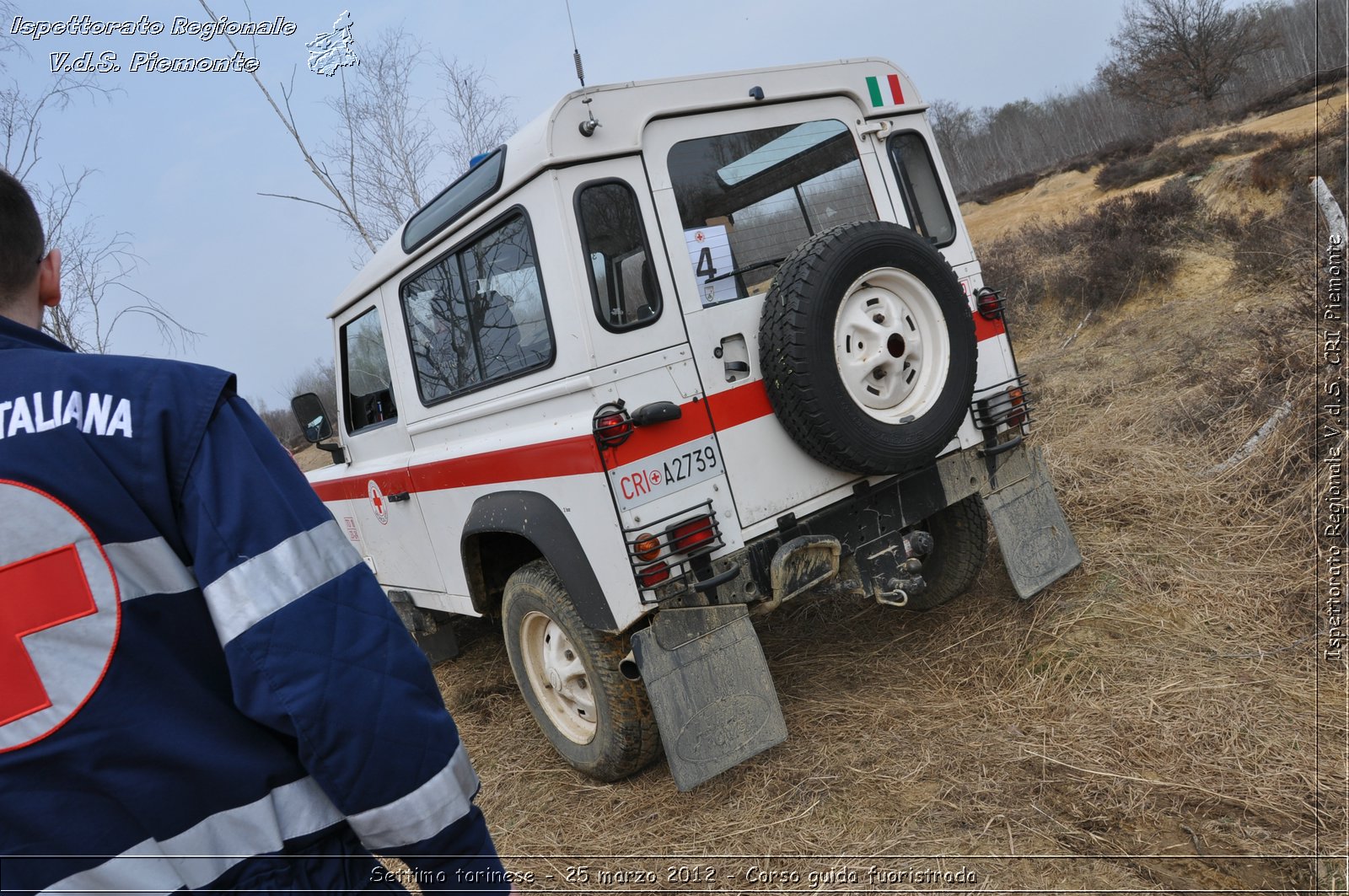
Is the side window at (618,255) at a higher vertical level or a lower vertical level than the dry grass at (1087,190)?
lower

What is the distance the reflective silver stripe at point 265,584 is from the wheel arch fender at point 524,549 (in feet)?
6.11

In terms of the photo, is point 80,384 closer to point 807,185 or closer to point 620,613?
point 620,613

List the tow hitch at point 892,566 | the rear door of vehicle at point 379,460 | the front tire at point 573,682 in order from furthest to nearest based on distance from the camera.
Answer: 1. the rear door of vehicle at point 379,460
2. the tow hitch at point 892,566
3. the front tire at point 573,682

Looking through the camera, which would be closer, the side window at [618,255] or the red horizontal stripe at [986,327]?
the side window at [618,255]

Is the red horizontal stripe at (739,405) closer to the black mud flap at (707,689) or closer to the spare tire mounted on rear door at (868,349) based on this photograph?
the spare tire mounted on rear door at (868,349)

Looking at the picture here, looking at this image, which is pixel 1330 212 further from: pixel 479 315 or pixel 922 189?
pixel 479 315

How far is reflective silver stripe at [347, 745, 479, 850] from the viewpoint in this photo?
48.4 inches

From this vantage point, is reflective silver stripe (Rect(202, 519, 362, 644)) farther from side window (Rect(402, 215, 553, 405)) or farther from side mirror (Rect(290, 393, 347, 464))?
side mirror (Rect(290, 393, 347, 464))

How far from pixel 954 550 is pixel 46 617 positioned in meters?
3.77

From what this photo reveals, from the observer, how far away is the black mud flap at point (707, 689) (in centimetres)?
305

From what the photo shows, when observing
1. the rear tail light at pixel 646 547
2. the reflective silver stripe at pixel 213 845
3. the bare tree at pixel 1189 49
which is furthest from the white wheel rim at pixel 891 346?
the bare tree at pixel 1189 49

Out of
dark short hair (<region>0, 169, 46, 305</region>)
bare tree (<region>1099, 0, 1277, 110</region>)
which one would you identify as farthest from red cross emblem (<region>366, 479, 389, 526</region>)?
bare tree (<region>1099, 0, 1277, 110</region>)

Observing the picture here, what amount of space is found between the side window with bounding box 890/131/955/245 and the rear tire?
1278 mm

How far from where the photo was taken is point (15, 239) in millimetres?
1333
